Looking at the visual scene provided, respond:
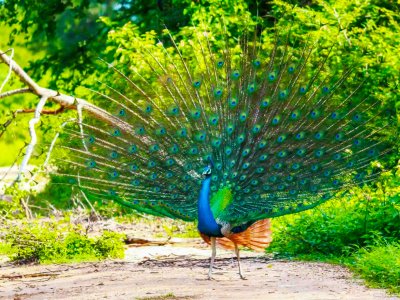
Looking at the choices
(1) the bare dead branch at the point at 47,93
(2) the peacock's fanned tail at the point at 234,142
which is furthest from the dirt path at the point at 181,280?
(1) the bare dead branch at the point at 47,93

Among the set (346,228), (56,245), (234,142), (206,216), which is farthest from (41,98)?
(206,216)

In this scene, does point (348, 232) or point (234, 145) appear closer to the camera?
point (234, 145)

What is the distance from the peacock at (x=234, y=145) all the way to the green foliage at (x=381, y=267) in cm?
78

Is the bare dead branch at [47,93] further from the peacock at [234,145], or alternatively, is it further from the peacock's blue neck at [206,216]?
the peacock's blue neck at [206,216]

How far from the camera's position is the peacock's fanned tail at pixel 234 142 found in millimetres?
9820

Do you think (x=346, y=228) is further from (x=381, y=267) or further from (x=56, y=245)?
(x=56, y=245)

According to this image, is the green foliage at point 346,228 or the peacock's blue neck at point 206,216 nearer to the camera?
the peacock's blue neck at point 206,216

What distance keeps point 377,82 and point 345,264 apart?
5726 millimetres

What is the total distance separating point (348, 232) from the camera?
1095 cm

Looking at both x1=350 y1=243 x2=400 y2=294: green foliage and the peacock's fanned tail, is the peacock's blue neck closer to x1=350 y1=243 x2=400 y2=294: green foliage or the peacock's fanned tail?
the peacock's fanned tail

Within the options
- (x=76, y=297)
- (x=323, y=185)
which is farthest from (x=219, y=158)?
(x=76, y=297)

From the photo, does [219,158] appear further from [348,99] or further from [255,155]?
[348,99]

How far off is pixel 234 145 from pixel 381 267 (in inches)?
79.0

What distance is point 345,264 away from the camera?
1005 cm
